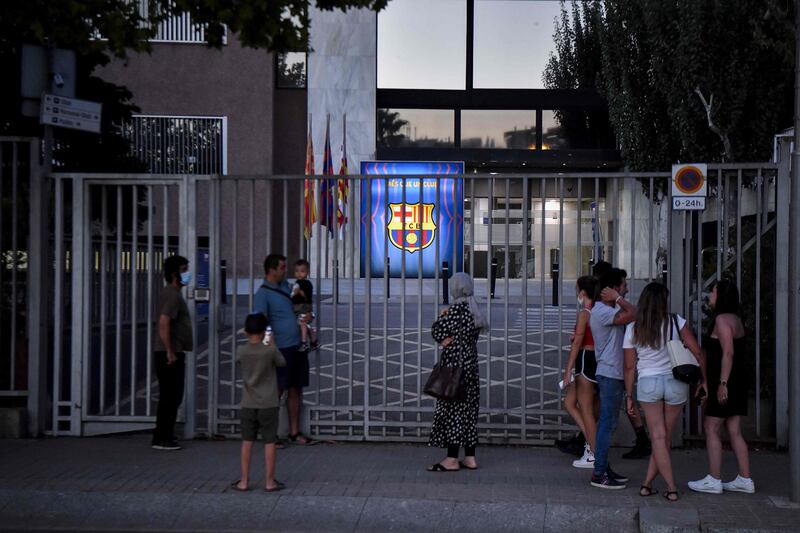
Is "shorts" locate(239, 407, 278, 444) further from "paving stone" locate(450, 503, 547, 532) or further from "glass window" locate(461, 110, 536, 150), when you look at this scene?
"glass window" locate(461, 110, 536, 150)

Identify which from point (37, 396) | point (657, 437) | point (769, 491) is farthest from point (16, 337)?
point (769, 491)

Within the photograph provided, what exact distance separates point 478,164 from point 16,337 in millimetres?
24026

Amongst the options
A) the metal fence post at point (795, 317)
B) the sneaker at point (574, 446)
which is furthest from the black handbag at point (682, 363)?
the sneaker at point (574, 446)

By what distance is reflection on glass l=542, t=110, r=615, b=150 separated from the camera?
110ft

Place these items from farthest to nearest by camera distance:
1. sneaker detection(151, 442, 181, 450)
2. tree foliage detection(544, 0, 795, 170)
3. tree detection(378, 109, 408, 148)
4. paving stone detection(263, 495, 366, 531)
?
tree detection(378, 109, 408, 148)
tree foliage detection(544, 0, 795, 170)
sneaker detection(151, 442, 181, 450)
paving stone detection(263, 495, 366, 531)

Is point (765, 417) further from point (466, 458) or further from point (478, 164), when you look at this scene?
point (478, 164)

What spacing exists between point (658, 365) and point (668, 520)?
1094mm

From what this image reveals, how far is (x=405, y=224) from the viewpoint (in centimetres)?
962

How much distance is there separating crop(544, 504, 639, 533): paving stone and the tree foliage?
58.3 feet

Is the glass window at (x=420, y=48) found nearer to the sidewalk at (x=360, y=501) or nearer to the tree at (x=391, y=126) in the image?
the tree at (x=391, y=126)

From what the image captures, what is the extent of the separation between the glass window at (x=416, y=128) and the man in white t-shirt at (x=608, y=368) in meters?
25.5

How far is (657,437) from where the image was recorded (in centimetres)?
736

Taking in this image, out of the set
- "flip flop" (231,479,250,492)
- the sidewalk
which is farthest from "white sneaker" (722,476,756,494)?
"flip flop" (231,479,250,492)

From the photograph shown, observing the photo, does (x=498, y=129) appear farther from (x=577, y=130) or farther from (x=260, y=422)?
(x=260, y=422)
